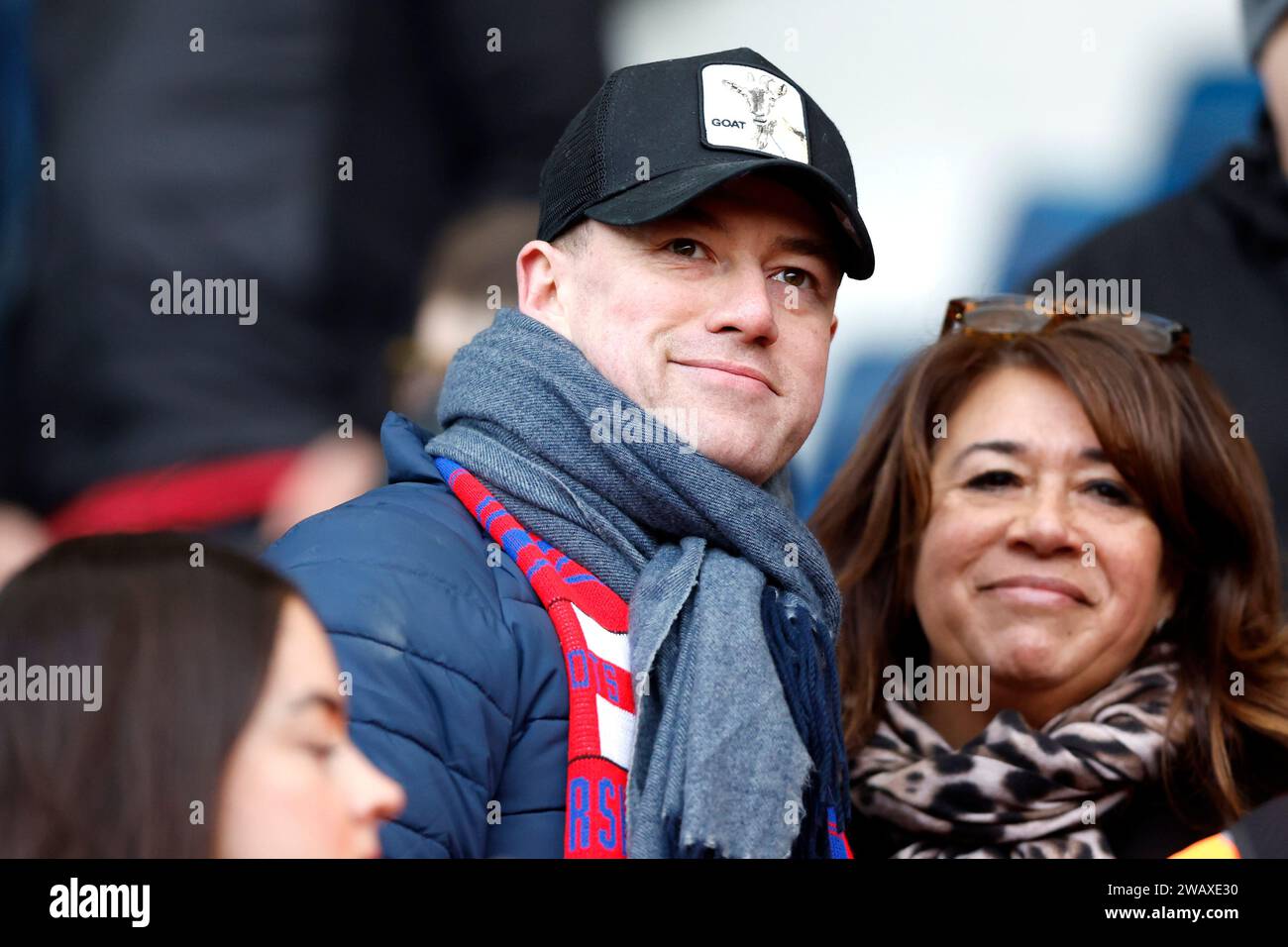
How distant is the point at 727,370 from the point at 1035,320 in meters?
1.03

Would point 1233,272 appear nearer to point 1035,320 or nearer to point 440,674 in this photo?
point 1035,320

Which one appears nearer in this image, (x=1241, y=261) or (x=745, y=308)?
(x=745, y=308)

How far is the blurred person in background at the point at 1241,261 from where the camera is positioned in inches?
130

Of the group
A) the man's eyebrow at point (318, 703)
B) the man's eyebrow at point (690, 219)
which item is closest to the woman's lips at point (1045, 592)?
the man's eyebrow at point (690, 219)

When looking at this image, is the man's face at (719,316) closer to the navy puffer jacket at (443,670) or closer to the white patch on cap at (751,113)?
the white patch on cap at (751,113)

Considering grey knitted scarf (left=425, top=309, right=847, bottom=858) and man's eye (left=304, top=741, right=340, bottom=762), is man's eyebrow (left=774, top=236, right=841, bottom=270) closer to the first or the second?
grey knitted scarf (left=425, top=309, right=847, bottom=858)

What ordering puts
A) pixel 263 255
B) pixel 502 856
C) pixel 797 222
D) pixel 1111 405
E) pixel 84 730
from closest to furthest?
pixel 84 730
pixel 502 856
pixel 797 222
pixel 1111 405
pixel 263 255

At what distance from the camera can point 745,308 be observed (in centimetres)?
207

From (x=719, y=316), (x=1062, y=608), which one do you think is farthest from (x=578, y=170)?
(x=1062, y=608)

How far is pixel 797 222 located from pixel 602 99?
1.03ft

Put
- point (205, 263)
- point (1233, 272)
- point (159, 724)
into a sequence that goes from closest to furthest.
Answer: point (159, 724) → point (205, 263) → point (1233, 272)
